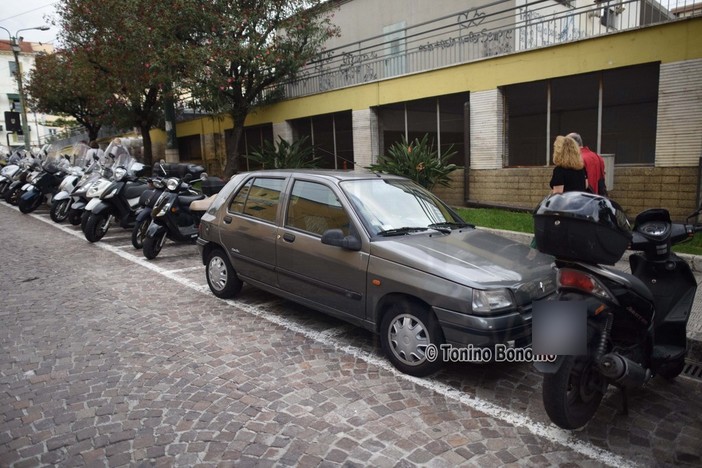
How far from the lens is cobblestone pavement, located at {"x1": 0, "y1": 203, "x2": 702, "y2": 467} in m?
2.91

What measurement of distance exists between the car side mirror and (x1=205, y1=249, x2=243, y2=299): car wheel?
1.93 metres

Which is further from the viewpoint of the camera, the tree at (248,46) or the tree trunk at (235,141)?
the tree trunk at (235,141)

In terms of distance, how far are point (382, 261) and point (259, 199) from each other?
198 cm

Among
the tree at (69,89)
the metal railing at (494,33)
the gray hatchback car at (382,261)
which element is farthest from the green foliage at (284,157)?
the gray hatchback car at (382,261)

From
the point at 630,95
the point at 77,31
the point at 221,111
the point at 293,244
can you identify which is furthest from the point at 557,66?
the point at 77,31

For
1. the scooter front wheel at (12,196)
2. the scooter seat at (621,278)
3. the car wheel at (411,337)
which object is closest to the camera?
the scooter seat at (621,278)

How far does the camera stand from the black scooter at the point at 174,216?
817 centimetres

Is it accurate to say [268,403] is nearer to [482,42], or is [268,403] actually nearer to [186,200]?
[186,200]

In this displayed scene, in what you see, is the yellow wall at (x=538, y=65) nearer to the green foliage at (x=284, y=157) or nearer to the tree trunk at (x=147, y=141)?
the green foliage at (x=284, y=157)

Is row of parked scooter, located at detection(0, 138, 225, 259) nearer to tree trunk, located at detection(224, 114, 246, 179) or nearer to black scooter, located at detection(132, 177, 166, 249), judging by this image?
black scooter, located at detection(132, 177, 166, 249)

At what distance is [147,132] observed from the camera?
66.7 feet

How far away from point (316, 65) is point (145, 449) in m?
15.0

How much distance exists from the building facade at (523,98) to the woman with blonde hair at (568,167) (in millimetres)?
3494

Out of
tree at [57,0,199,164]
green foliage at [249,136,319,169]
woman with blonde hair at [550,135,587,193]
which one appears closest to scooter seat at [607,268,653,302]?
woman with blonde hair at [550,135,587,193]
